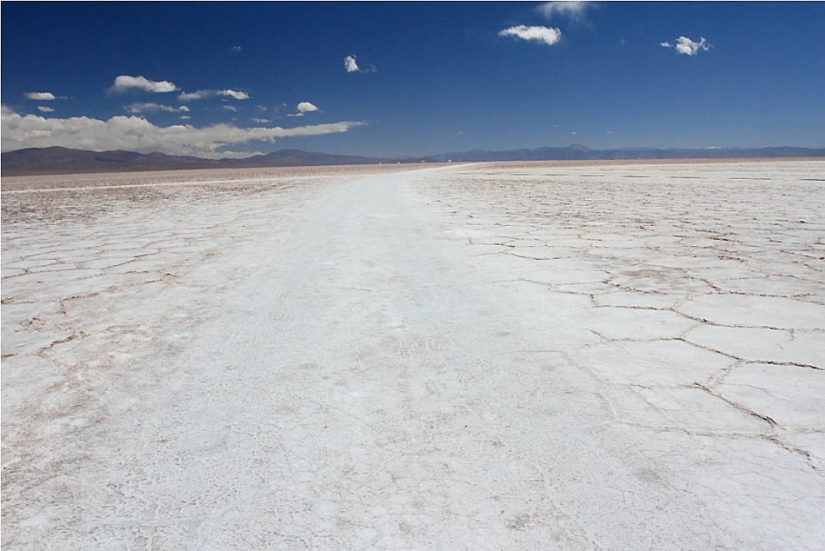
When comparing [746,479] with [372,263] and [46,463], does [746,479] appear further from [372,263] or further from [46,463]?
[372,263]

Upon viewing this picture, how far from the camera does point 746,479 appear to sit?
101 centimetres

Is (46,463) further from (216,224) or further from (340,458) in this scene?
(216,224)

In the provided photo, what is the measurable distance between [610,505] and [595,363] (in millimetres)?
672

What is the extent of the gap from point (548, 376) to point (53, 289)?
2.47 metres

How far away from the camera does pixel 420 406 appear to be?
134cm

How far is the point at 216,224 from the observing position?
5535 mm

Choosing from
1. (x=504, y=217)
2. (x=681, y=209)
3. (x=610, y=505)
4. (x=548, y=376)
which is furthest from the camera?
(x=681, y=209)

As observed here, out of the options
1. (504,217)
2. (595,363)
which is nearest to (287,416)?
(595,363)

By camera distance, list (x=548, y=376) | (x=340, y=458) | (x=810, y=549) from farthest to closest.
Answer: (x=548, y=376) → (x=340, y=458) → (x=810, y=549)

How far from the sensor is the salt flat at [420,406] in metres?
0.93

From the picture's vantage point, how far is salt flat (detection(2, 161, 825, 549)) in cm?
93

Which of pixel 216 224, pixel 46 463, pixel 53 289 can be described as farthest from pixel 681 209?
pixel 46 463

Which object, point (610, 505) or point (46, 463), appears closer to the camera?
point (610, 505)

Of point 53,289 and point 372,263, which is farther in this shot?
point 372,263
